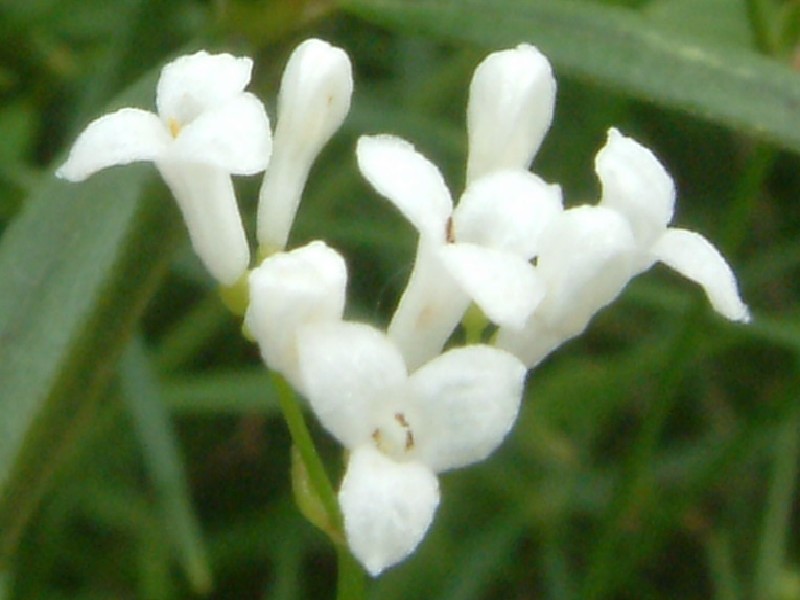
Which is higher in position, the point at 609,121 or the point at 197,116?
the point at 197,116

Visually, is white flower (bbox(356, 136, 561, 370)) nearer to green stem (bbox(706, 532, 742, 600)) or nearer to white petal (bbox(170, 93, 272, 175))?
white petal (bbox(170, 93, 272, 175))

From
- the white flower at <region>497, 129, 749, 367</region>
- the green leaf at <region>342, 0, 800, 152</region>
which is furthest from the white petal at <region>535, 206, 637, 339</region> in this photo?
the green leaf at <region>342, 0, 800, 152</region>

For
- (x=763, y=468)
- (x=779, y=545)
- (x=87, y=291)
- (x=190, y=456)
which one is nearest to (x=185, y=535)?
(x=87, y=291)

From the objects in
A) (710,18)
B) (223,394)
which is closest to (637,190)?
(710,18)

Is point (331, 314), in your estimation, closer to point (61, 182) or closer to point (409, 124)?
point (61, 182)

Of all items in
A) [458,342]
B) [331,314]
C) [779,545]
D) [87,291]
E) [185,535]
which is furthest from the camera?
[458,342]

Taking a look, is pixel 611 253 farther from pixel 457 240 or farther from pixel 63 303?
pixel 63 303
